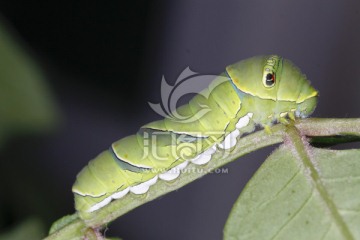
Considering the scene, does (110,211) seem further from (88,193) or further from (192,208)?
(192,208)

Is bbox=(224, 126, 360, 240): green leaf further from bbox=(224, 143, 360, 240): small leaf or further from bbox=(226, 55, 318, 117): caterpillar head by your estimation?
bbox=(226, 55, 318, 117): caterpillar head

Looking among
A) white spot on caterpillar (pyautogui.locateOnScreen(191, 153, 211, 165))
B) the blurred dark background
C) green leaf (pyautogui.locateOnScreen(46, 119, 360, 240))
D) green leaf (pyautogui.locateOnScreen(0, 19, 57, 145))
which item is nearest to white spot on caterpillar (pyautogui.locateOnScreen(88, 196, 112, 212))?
green leaf (pyautogui.locateOnScreen(46, 119, 360, 240))

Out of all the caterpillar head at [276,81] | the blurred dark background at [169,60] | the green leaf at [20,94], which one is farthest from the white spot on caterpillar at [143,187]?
the blurred dark background at [169,60]

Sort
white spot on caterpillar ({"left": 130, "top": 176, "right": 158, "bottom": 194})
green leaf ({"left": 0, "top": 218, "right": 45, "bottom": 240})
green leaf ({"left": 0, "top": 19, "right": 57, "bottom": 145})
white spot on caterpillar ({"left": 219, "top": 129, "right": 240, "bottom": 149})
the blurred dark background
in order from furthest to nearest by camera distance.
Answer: the blurred dark background
green leaf ({"left": 0, "top": 19, "right": 57, "bottom": 145})
green leaf ({"left": 0, "top": 218, "right": 45, "bottom": 240})
white spot on caterpillar ({"left": 130, "top": 176, "right": 158, "bottom": 194})
white spot on caterpillar ({"left": 219, "top": 129, "right": 240, "bottom": 149})

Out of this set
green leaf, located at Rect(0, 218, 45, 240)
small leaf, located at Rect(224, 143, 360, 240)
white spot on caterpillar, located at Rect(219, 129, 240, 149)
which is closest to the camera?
small leaf, located at Rect(224, 143, 360, 240)

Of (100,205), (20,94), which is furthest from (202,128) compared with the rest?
(20,94)

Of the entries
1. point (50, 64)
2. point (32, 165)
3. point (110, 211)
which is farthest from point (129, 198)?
point (50, 64)

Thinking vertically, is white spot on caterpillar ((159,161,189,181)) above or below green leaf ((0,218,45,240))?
above
